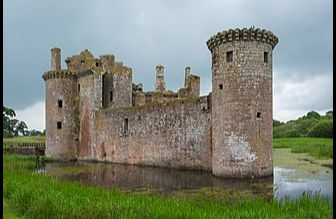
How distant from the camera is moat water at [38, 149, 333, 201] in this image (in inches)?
517

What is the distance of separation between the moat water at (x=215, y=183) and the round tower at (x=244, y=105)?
811 mm

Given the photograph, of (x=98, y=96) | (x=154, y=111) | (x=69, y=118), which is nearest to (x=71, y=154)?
(x=69, y=118)

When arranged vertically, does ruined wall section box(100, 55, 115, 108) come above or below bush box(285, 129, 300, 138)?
above

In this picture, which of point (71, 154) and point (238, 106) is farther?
point (71, 154)

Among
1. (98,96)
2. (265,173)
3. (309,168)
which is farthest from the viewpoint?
(98,96)

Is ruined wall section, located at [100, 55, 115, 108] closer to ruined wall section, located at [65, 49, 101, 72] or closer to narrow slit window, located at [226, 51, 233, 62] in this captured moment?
ruined wall section, located at [65, 49, 101, 72]

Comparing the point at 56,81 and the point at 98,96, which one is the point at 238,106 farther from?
the point at 56,81

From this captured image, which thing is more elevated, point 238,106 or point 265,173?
A: point 238,106

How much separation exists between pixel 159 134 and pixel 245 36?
8.26 m

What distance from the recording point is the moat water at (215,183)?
13.1m

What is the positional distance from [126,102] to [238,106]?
49.8ft

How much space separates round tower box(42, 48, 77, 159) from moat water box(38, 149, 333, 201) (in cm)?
1137

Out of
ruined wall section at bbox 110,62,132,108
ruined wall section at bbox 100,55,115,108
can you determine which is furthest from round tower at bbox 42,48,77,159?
ruined wall section at bbox 110,62,132,108

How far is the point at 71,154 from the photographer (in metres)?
31.2
